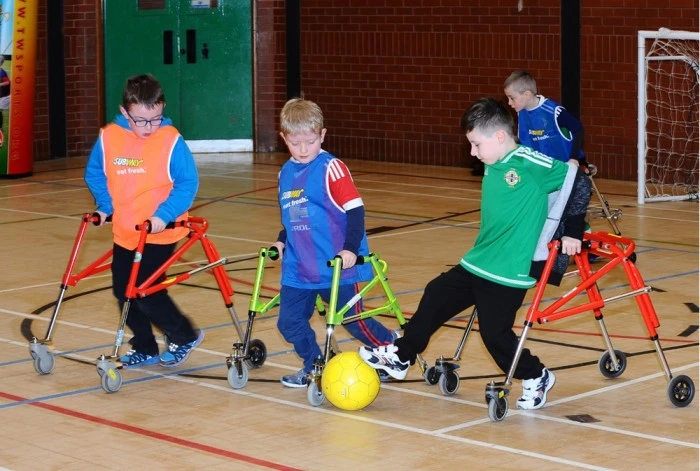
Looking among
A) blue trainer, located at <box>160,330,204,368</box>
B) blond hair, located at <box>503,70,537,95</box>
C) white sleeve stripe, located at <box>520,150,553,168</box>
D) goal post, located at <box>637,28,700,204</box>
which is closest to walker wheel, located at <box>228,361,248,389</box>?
blue trainer, located at <box>160,330,204,368</box>

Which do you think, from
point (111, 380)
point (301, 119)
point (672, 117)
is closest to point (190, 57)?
point (672, 117)

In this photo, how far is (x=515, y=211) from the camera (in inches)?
228

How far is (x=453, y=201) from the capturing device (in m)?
13.8

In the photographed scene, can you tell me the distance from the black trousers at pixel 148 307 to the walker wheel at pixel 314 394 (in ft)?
3.71

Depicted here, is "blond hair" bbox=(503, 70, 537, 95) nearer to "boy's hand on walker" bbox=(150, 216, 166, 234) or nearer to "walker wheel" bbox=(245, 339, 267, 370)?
"walker wheel" bbox=(245, 339, 267, 370)

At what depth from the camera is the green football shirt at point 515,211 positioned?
5.79 metres

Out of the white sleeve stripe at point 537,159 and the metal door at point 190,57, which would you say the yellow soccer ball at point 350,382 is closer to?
the white sleeve stripe at point 537,159

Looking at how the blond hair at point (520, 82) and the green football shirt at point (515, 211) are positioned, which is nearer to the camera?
the green football shirt at point (515, 211)

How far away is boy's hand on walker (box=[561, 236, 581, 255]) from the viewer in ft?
18.9

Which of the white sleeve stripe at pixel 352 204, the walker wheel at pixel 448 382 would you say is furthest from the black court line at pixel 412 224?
the white sleeve stripe at pixel 352 204

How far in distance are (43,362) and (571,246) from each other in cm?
289

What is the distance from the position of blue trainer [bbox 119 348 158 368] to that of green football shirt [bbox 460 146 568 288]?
213 centimetres

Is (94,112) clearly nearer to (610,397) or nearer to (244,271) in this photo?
(244,271)

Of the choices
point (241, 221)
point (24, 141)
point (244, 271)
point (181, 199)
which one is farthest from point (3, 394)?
point (24, 141)
